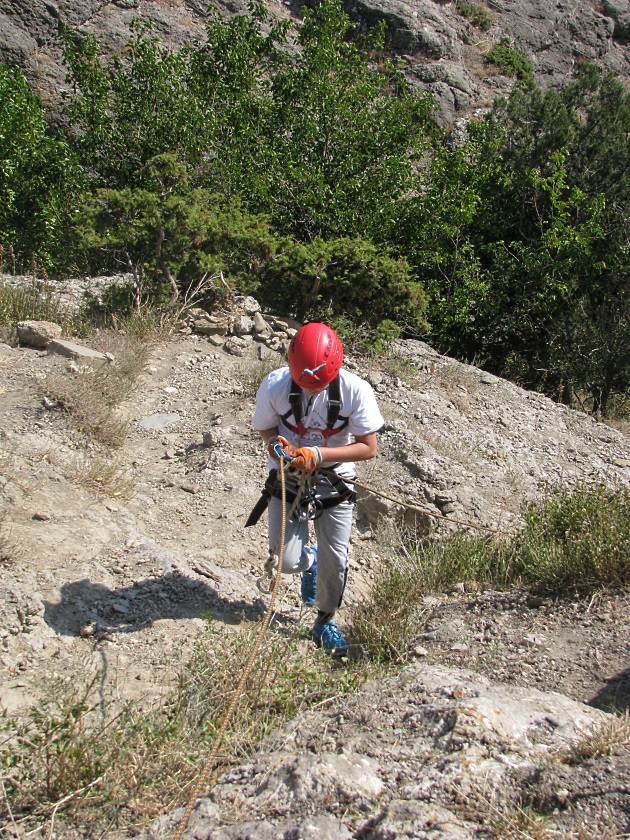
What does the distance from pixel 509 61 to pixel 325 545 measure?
21842mm

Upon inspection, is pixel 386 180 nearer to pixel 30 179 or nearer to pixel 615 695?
pixel 30 179

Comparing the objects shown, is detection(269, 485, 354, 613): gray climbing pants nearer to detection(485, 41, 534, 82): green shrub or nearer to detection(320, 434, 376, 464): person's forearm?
detection(320, 434, 376, 464): person's forearm

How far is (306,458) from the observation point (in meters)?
3.48

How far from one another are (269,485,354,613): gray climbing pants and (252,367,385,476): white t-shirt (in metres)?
0.24

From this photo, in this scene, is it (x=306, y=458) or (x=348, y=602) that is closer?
(x=306, y=458)

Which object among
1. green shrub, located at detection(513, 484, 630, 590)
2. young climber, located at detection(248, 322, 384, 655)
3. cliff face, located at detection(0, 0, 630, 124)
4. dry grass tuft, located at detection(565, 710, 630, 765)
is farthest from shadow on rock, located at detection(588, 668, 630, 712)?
cliff face, located at detection(0, 0, 630, 124)

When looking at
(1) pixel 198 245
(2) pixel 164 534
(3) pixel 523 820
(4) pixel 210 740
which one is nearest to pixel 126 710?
(4) pixel 210 740

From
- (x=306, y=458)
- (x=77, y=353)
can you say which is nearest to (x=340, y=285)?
(x=77, y=353)

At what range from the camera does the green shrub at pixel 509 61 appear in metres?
21.4

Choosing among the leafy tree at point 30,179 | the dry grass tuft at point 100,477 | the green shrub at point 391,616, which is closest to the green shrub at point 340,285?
the dry grass tuft at point 100,477

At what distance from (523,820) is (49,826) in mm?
1551

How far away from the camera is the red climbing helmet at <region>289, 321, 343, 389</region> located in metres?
3.40

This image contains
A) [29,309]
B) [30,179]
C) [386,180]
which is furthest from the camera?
[30,179]

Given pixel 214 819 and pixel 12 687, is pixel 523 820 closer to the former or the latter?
pixel 214 819
